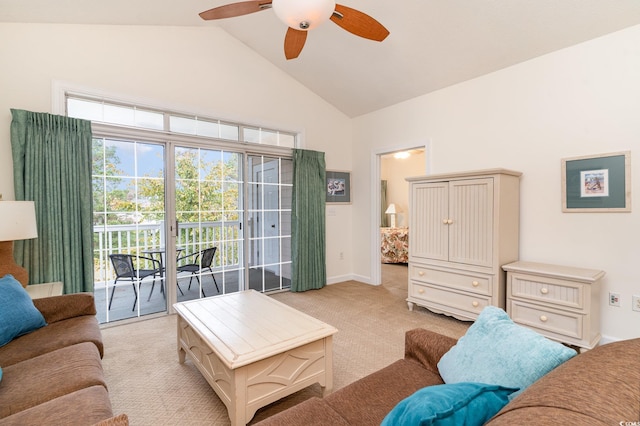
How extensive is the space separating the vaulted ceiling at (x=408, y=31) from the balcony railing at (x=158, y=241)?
2045mm

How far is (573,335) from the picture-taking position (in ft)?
7.95

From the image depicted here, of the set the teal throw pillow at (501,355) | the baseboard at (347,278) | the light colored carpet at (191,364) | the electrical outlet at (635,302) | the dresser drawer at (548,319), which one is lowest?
the light colored carpet at (191,364)

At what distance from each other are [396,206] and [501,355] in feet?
22.7

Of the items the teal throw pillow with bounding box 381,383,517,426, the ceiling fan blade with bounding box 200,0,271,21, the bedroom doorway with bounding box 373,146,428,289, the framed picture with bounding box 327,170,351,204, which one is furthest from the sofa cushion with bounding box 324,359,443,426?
the bedroom doorway with bounding box 373,146,428,289

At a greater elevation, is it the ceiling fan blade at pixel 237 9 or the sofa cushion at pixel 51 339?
the ceiling fan blade at pixel 237 9

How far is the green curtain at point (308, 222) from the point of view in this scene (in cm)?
429

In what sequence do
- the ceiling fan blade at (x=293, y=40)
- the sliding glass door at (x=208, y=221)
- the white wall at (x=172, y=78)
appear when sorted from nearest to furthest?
the ceiling fan blade at (x=293, y=40) < the white wall at (x=172, y=78) < the sliding glass door at (x=208, y=221)

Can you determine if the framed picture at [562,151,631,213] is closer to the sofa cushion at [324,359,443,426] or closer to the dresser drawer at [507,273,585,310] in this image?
the dresser drawer at [507,273,585,310]

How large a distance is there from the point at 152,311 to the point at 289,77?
3527 millimetres

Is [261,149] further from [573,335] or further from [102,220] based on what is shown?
[573,335]

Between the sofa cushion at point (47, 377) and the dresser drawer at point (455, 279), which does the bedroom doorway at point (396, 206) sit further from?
the sofa cushion at point (47, 377)

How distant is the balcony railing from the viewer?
3.15 metres

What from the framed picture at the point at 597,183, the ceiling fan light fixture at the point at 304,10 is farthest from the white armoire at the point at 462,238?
the ceiling fan light fixture at the point at 304,10

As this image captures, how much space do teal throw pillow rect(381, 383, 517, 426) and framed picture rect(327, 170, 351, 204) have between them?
4.01 meters
